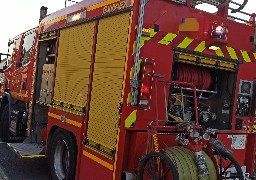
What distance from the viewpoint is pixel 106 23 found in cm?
457

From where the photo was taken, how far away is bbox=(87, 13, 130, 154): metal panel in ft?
13.5

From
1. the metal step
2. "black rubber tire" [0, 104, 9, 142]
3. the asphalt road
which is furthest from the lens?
"black rubber tire" [0, 104, 9, 142]

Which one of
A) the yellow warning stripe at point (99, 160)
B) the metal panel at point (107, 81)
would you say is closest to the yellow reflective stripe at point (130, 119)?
the metal panel at point (107, 81)

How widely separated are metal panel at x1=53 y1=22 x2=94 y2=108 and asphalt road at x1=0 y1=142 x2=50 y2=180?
1.56 metres

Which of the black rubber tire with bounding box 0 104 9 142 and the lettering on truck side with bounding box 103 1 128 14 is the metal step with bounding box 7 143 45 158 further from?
the lettering on truck side with bounding box 103 1 128 14

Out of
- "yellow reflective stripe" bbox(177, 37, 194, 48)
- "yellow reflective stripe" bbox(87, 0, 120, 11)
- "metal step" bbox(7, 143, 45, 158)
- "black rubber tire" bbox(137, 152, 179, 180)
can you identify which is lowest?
"metal step" bbox(7, 143, 45, 158)

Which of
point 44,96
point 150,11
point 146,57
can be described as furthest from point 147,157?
point 44,96

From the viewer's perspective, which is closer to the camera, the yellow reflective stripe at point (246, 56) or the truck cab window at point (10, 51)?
the yellow reflective stripe at point (246, 56)

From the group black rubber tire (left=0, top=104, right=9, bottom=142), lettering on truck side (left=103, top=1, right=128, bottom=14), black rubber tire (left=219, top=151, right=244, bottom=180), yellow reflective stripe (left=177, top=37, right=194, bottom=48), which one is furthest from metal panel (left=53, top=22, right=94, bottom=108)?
black rubber tire (left=0, top=104, right=9, bottom=142)

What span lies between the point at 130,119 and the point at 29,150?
3.05 m

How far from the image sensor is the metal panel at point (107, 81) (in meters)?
4.12

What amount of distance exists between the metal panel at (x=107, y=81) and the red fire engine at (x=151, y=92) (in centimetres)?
1

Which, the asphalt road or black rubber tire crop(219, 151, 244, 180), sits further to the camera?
the asphalt road

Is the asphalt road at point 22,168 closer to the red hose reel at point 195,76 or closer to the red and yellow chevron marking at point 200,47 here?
the red hose reel at point 195,76
